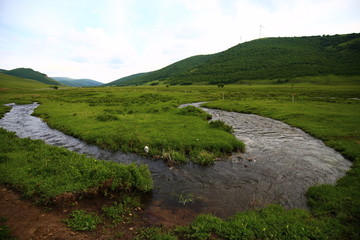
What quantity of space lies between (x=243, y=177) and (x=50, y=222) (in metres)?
11.4

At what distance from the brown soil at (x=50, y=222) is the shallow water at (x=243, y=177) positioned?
4.19 feet

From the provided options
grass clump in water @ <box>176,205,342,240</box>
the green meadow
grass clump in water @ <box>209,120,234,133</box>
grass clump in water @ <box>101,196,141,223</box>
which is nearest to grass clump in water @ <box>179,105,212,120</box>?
the green meadow

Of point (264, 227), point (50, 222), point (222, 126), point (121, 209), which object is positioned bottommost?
point (264, 227)

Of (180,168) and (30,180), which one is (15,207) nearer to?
(30,180)

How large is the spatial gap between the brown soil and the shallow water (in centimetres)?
128

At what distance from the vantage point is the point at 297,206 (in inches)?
381

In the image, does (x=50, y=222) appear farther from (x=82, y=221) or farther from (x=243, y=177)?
(x=243, y=177)

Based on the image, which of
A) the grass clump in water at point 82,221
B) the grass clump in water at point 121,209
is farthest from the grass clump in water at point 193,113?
the grass clump in water at point 82,221

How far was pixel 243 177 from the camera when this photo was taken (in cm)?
1275

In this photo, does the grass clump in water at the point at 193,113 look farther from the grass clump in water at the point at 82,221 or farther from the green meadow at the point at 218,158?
the grass clump in water at the point at 82,221

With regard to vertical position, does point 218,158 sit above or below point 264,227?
below

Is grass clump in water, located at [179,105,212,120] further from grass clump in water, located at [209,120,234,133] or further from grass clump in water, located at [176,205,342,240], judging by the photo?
grass clump in water, located at [176,205,342,240]

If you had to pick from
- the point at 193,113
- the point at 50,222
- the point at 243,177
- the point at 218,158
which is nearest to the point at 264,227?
the point at 243,177

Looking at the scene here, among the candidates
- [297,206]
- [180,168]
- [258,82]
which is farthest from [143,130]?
[258,82]
